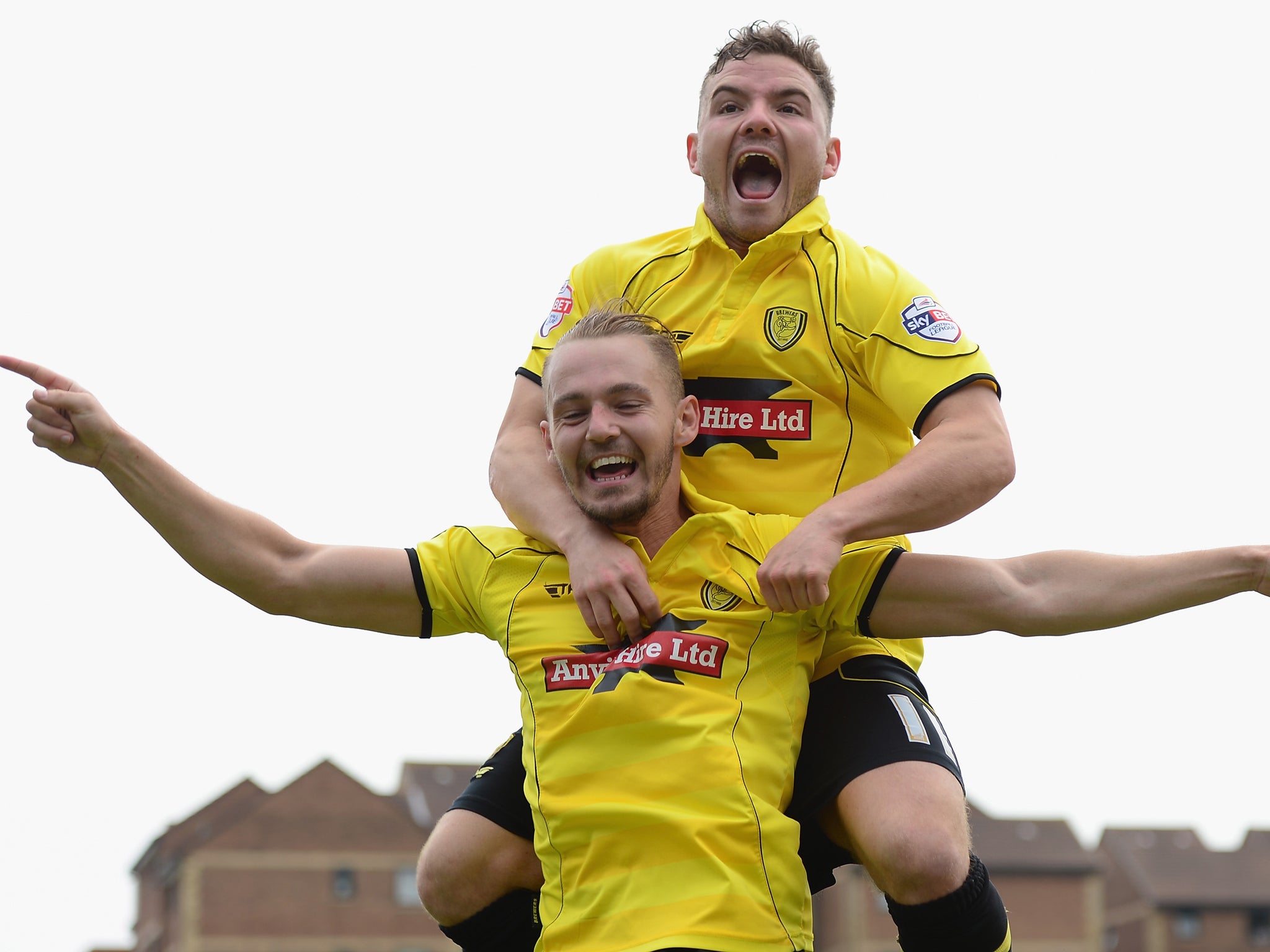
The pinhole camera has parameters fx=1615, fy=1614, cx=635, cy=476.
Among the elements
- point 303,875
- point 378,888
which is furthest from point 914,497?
point 303,875

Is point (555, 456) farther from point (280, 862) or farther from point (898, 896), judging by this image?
point (280, 862)

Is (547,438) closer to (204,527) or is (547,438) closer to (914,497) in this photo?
(204,527)

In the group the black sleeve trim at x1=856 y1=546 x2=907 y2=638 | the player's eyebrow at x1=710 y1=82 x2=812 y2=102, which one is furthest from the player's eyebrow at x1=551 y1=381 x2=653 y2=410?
the player's eyebrow at x1=710 y1=82 x2=812 y2=102

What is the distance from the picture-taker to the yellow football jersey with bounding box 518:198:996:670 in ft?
16.5

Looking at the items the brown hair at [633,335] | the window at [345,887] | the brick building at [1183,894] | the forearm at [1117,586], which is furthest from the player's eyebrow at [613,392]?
the brick building at [1183,894]

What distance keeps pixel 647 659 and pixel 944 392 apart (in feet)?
4.17

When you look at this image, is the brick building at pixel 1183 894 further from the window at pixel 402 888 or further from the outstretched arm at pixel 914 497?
the outstretched arm at pixel 914 497

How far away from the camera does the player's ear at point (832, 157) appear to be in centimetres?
567

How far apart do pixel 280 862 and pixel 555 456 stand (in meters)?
45.2

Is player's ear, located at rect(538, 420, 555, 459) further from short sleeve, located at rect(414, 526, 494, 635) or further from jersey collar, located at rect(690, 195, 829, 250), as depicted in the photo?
jersey collar, located at rect(690, 195, 829, 250)

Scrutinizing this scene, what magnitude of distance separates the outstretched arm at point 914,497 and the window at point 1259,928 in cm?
5776

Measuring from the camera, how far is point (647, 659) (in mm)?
4477

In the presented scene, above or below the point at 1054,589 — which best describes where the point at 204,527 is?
above

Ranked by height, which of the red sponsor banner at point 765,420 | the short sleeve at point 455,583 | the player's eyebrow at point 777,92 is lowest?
the short sleeve at point 455,583
